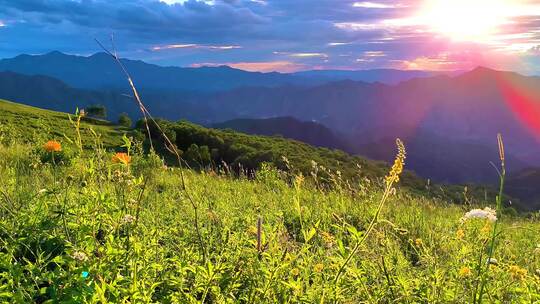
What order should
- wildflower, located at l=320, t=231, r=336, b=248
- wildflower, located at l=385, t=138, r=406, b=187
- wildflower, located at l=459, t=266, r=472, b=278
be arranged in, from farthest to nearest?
wildflower, located at l=320, t=231, r=336, b=248 → wildflower, located at l=459, t=266, r=472, b=278 → wildflower, located at l=385, t=138, r=406, b=187

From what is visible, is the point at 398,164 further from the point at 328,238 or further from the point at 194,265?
the point at 194,265

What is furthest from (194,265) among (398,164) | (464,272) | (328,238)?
(464,272)

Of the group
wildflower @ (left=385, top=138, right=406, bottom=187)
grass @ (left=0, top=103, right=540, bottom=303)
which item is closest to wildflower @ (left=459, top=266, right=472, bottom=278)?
grass @ (left=0, top=103, right=540, bottom=303)

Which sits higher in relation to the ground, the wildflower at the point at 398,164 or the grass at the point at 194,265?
the wildflower at the point at 398,164

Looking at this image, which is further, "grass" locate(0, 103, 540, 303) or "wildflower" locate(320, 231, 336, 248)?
"wildflower" locate(320, 231, 336, 248)

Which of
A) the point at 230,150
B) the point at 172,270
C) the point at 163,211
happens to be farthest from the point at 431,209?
the point at 230,150

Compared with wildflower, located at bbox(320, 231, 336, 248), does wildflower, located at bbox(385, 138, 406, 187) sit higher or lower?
higher

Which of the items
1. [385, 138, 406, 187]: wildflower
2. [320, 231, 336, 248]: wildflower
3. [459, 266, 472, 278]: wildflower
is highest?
[385, 138, 406, 187]: wildflower

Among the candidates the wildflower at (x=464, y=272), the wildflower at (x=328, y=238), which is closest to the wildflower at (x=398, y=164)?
the wildflower at (x=328, y=238)

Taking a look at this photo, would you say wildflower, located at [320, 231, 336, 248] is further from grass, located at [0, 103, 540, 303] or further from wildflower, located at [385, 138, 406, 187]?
wildflower, located at [385, 138, 406, 187]

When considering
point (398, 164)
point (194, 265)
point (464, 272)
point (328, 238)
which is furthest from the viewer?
point (328, 238)

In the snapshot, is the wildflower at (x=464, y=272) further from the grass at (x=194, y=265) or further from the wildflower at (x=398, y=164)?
the wildflower at (x=398, y=164)

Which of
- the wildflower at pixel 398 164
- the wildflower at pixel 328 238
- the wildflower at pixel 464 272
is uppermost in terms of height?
the wildflower at pixel 398 164

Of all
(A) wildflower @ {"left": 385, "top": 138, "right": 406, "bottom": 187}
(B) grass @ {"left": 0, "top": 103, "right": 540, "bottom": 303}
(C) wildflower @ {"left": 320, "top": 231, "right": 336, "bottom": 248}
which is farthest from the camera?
(C) wildflower @ {"left": 320, "top": 231, "right": 336, "bottom": 248}
